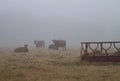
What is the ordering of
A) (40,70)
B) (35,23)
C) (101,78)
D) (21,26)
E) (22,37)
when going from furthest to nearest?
1. (35,23)
2. (21,26)
3. (22,37)
4. (40,70)
5. (101,78)

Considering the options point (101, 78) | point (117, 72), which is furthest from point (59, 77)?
point (117, 72)

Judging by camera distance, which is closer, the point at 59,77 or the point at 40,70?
the point at 59,77

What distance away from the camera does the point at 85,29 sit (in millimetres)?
131625

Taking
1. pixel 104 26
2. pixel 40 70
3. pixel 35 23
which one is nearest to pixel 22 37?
pixel 35 23

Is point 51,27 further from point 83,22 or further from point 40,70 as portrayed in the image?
point 40,70

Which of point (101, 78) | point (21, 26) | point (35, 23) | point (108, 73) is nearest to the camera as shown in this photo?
point (101, 78)

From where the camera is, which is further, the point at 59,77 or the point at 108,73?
the point at 108,73

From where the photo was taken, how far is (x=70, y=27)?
445 ft

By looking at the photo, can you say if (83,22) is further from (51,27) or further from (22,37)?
(22,37)

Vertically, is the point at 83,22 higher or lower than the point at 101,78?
higher

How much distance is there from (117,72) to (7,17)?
121984mm

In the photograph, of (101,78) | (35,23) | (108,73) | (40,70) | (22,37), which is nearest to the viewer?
(101,78)

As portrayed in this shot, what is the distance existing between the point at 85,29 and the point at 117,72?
385 feet

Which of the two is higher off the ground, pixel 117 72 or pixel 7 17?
pixel 7 17
